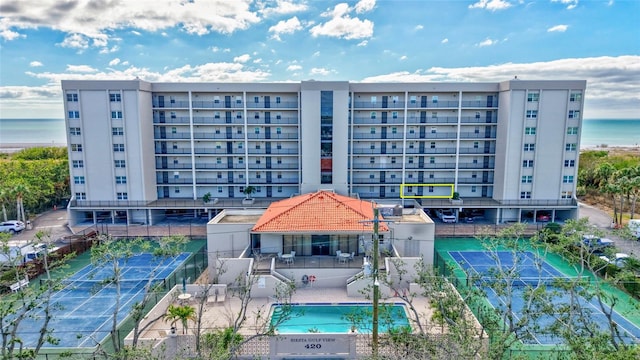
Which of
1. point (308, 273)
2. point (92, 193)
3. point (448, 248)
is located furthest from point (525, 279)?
point (92, 193)

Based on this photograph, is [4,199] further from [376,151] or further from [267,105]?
[376,151]

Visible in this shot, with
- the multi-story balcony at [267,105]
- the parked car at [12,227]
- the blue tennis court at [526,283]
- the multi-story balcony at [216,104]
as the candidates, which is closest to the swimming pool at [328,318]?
the blue tennis court at [526,283]

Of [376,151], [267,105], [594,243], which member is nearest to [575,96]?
[376,151]

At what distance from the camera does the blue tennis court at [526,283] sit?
17953 mm

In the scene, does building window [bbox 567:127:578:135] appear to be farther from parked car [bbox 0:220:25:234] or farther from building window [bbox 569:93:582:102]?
parked car [bbox 0:220:25:234]

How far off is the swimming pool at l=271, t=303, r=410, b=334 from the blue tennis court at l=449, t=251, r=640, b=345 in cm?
488

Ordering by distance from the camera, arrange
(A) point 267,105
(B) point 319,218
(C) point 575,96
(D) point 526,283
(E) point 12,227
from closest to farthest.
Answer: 1. (D) point 526,283
2. (B) point 319,218
3. (E) point 12,227
4. (C) point 575,96
5. (A) point 267,105

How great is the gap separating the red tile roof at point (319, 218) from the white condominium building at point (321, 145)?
485 inches

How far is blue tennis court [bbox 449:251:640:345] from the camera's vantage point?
18.0 metres

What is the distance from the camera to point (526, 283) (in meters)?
26.4

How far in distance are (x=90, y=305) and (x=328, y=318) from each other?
14.6m

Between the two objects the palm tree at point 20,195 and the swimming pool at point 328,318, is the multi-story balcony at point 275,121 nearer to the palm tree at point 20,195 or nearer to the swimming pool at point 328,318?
the palm tree at point 20,195

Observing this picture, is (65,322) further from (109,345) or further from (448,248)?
(448,248)

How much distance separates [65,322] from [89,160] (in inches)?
922
